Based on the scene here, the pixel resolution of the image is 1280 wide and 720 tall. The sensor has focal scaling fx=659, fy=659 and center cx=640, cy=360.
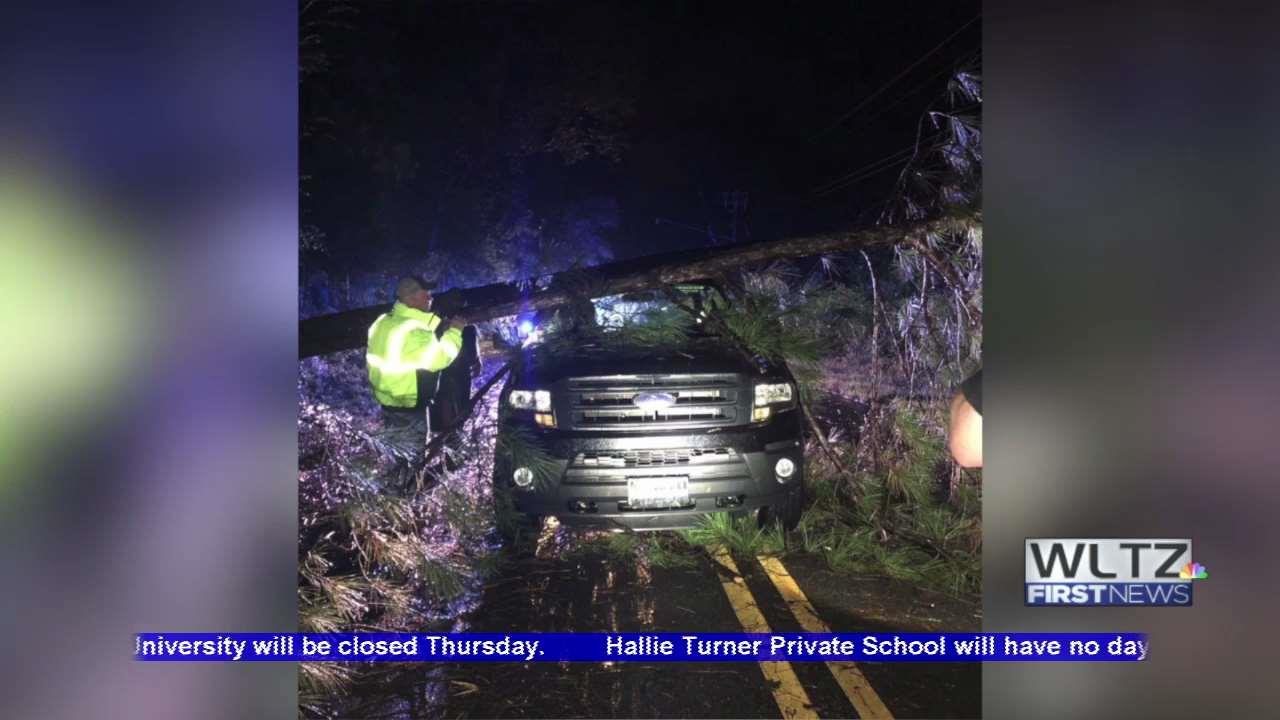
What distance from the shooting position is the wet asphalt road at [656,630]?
2539 mm

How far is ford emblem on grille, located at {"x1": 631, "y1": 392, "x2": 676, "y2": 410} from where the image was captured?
2.91 m

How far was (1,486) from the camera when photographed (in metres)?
2.50

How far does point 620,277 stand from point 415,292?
0.93 metres

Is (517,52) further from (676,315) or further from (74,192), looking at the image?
(74,192)

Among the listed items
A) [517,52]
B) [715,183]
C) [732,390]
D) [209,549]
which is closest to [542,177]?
[517,52]

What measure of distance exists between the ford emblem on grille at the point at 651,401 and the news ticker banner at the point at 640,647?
956 mm

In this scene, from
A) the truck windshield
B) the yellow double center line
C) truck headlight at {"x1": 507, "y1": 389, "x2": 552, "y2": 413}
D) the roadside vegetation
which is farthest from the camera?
the truck windshield

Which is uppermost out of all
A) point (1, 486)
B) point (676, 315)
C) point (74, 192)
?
point (74, 192)

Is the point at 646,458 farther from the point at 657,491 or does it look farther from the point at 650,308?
the point at 650,308

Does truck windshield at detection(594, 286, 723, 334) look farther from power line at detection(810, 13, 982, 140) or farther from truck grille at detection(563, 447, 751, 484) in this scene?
power line at detection(810, 13, 982, 140)

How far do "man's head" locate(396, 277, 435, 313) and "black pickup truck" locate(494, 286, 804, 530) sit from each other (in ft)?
1.64

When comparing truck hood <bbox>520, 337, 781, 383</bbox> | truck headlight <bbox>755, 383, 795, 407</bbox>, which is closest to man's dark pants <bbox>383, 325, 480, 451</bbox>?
truck hood <bbox>520, 337, 781, 383</bbox>

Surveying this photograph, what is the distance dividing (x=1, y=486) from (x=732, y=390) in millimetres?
2907

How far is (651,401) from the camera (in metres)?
2.91
